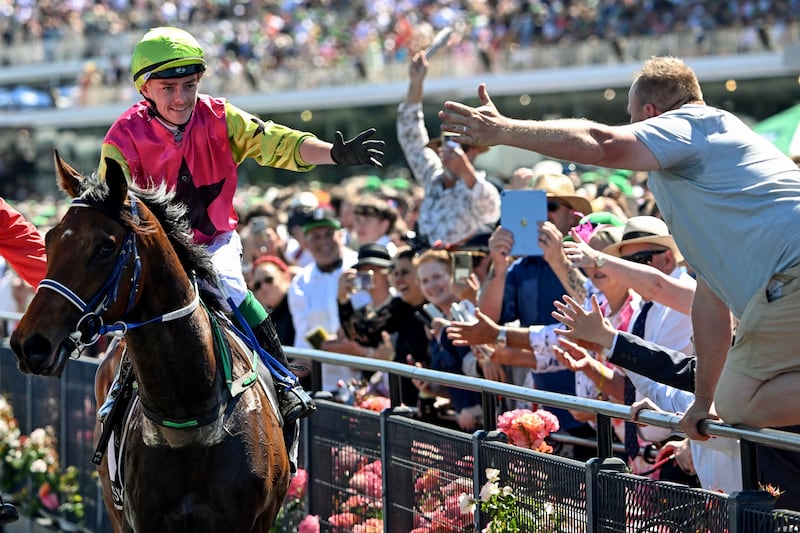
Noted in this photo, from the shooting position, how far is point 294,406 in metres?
5.33

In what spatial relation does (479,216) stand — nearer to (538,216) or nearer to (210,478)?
(538,216)

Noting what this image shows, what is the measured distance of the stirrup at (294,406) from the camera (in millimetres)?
5324

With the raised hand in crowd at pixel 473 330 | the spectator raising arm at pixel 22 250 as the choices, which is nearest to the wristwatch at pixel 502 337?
the raised hand in crowd at pixel 473 330

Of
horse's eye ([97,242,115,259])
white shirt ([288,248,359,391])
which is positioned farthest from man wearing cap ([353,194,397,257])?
horse's eye ([97,242,115,259])

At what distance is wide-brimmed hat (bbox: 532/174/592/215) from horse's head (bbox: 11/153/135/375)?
111 inches

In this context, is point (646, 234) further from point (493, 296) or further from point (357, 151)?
point (357, 151)

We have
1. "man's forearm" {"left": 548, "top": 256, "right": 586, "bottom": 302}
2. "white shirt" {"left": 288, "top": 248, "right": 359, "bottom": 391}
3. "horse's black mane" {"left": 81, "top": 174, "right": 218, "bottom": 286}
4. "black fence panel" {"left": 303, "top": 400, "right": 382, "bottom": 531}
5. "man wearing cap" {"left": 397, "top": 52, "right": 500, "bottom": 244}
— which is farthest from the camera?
"white shirt" {"left": 288, "top": 248, "right": 359, "bottom": 391}

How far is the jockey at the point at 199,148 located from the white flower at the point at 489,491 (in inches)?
30.9

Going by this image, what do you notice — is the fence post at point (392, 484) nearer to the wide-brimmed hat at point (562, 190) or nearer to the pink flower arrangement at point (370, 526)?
the pink flower arrangement at point (370, 526)

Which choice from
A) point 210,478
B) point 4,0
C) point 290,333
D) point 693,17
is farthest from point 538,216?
point 4,0

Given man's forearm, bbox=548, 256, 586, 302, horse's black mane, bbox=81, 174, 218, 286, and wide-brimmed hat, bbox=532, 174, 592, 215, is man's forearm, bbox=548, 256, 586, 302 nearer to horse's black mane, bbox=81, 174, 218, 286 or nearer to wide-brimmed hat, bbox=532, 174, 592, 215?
wide-brimmed hat, bbox=532, 174, 592, 215

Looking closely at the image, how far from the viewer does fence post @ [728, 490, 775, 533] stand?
12.4ft

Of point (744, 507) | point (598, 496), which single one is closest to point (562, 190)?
point (598, 496)

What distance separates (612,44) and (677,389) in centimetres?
2545
